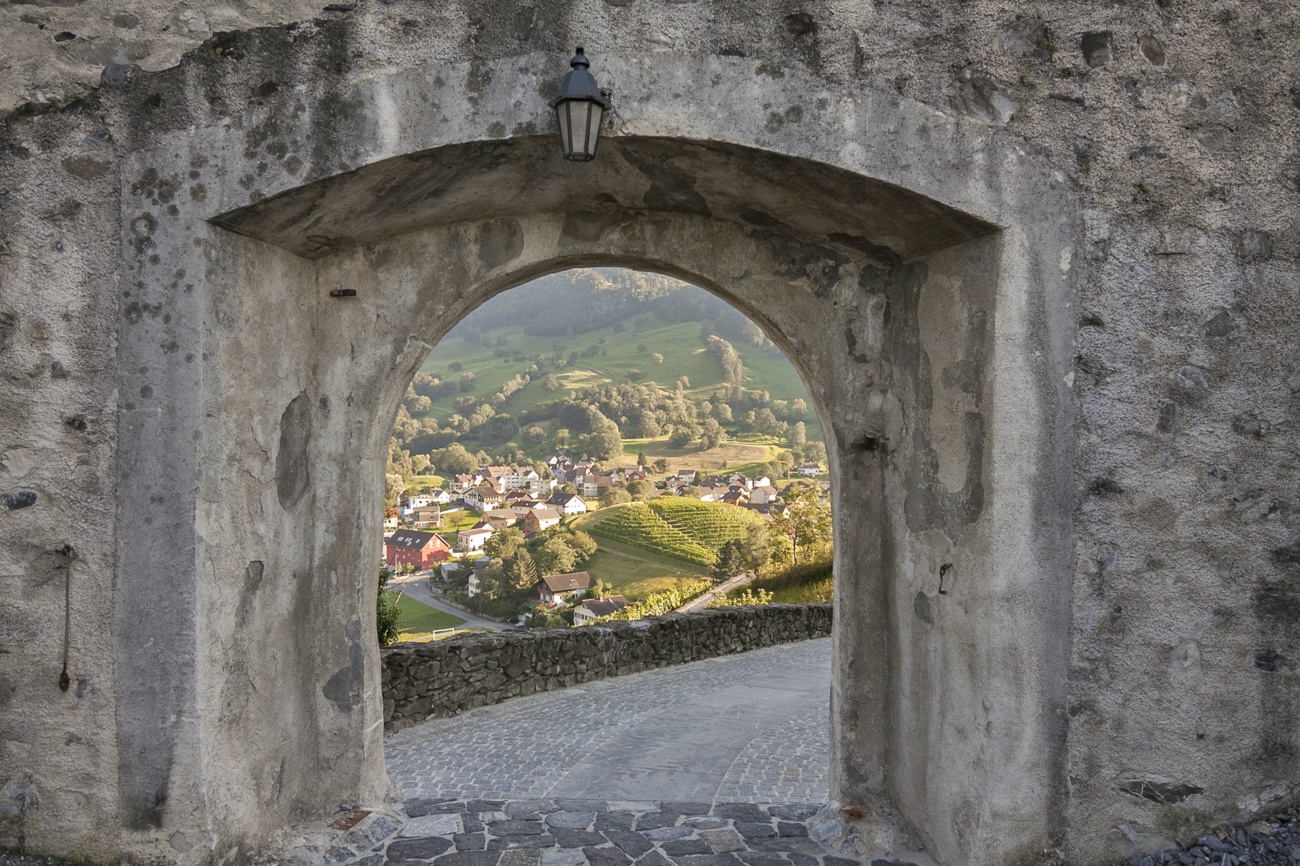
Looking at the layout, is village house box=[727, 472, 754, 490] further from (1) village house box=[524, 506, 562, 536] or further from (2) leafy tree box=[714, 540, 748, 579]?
(2) leafy tree box=[714, 540, 748, 579]

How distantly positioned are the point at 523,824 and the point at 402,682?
145 inches

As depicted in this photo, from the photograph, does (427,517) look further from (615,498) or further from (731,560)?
(731,560)

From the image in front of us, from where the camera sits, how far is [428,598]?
1362 inches

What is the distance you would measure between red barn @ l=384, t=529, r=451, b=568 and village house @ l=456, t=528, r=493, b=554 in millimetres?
677

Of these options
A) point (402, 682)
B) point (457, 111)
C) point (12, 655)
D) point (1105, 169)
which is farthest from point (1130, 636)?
point (402, 682)

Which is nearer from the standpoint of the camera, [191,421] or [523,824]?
[191,421]

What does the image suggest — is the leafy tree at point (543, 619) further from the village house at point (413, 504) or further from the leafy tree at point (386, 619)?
the village house at point (413, 504)

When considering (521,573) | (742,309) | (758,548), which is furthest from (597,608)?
(742,309)

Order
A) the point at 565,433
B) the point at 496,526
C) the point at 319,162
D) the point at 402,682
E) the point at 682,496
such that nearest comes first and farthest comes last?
the point at 319,162
the point at 402,682
the point at 496,526
the point at 682,496
the point at 565,433

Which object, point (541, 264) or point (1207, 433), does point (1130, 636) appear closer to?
point (1207, 433)

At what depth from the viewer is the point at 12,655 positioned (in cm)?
311

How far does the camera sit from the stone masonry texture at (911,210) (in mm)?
3088

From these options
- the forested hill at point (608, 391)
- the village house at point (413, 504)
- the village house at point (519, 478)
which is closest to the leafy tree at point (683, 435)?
the forested hill at point (608, 391)

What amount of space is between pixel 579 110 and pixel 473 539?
3939 cm
